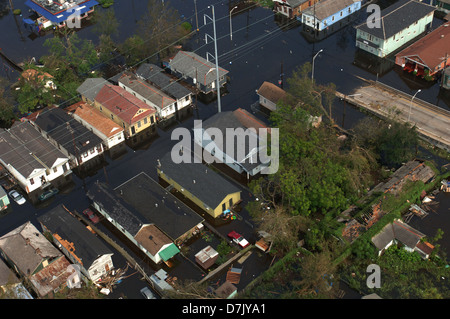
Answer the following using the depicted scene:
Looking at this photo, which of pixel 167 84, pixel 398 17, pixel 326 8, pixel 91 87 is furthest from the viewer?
pixel 326 8

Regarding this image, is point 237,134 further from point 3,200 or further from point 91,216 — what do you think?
point 3,200

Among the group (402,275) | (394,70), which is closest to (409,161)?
(402,275)

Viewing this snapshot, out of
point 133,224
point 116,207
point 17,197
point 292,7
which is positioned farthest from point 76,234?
point 292,7

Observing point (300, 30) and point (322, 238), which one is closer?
point (322, 238)

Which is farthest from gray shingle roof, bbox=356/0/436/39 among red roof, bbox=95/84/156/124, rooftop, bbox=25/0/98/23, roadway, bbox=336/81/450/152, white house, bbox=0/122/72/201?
white house, bbox=0/122/72/201

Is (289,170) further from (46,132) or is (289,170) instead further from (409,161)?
(46,132)

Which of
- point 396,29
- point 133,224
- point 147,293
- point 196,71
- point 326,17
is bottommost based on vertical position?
point 147,293

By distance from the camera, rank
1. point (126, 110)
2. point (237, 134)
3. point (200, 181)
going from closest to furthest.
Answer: point (200, 181) < point (237, 134) < point (126, 110)

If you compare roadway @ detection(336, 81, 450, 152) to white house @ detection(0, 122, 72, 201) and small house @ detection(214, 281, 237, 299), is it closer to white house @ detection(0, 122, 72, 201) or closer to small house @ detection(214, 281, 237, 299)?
small house @ detection(214, 281, 237, 299)

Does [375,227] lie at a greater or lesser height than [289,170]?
lesser
